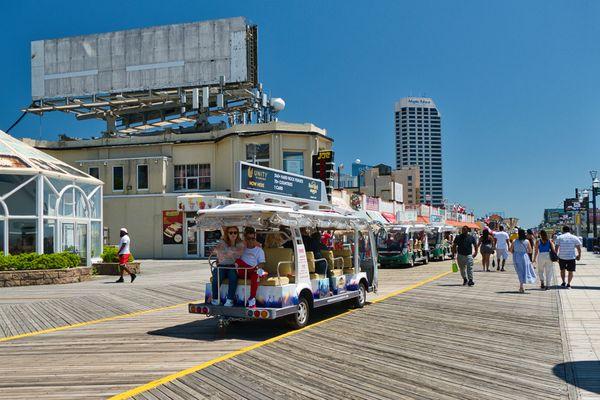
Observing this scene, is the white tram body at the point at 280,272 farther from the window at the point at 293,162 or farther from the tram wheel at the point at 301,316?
the window at the point at 293,162

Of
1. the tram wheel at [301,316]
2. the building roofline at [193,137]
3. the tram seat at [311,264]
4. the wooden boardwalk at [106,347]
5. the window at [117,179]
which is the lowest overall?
the wooden boardwalk at [106,347]

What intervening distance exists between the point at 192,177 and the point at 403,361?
1345 inches

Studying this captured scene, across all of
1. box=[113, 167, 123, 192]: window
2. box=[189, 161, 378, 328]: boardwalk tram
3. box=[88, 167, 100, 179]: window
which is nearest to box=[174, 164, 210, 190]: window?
box=[113, 167, 123, 192]: window

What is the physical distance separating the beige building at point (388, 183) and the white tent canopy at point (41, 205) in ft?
122

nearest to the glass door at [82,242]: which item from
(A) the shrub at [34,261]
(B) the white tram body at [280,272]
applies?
(A) the shrub at [34,261]

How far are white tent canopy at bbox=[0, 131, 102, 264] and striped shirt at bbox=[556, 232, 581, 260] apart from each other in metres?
18.2

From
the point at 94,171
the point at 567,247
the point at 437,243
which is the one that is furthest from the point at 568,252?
the point at 94,171

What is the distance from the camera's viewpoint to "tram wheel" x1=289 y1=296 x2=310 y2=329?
1016 cm

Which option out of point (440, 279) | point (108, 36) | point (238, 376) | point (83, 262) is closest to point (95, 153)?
point (108, 36)

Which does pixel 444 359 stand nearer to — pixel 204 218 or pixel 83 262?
pixel 204 218

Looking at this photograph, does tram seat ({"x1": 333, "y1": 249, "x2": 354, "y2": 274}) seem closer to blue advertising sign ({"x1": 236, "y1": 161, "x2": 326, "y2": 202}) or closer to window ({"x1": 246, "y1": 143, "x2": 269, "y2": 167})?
blue advertising sign ({"x1": 236, "y1": 161, "x2": 326, "y2": 202})

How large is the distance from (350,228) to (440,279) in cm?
898

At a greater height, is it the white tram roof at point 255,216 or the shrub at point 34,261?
the white tram roof at point 255,216

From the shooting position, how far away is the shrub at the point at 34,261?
19578 mm
